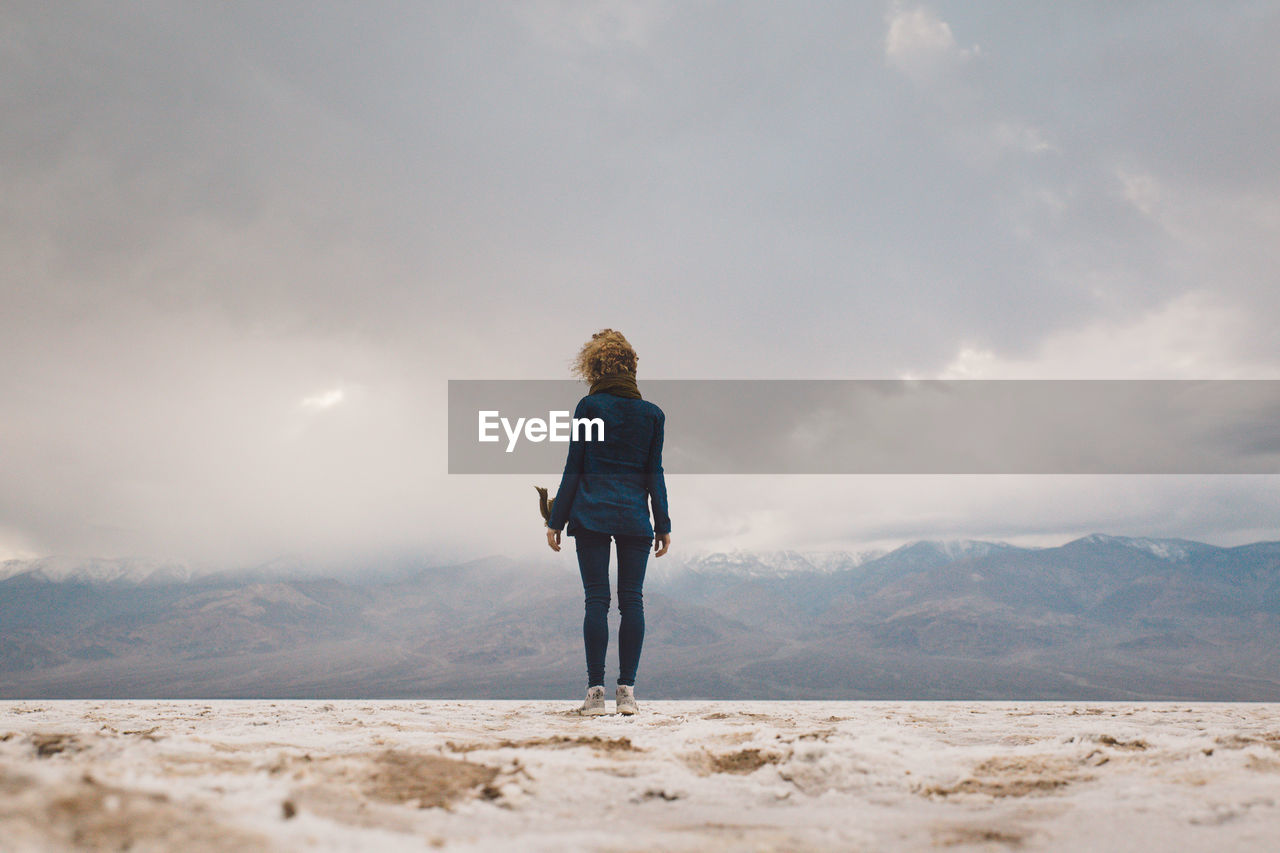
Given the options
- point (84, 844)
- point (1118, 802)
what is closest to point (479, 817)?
point (84, 844)

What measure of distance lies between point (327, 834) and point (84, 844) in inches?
14.4

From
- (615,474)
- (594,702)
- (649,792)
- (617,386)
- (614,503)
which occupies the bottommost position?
(594,702)

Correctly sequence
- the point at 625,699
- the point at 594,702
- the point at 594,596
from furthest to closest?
the point at 594,596
the point at 594,702
the point at 625,699

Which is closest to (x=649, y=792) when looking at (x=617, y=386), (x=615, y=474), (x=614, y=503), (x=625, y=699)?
(x=625, y=699)

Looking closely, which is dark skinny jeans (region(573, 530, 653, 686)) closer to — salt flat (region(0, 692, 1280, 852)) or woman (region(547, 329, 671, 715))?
woman (region(547, 329, 671, 715))

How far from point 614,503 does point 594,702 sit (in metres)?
1.41

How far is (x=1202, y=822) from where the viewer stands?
4.94 ft

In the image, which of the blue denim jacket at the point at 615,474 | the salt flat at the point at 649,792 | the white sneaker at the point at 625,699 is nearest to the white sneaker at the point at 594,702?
the white sneaker at the point at 625,699

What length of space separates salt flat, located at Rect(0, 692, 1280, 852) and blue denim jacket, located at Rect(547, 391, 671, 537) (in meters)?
1.72

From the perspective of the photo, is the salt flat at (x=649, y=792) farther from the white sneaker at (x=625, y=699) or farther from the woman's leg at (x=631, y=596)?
the woman's leg at (x=631, y=596)

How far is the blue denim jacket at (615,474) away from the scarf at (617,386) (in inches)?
1.7

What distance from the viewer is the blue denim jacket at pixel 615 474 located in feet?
15.2

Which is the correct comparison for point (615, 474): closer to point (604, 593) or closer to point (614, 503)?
point (614, 503)

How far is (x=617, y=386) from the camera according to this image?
4918mm
